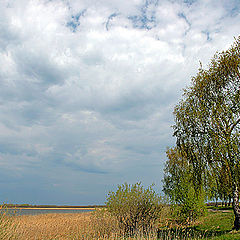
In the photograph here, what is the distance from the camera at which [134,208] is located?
66.2ft

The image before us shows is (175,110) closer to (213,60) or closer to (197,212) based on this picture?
(213,60)

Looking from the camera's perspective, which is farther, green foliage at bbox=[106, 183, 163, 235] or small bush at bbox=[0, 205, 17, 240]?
green foliage at bbox=[106, 183, 163, 235]

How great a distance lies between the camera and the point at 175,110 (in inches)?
822

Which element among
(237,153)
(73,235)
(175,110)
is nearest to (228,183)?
(237,153)

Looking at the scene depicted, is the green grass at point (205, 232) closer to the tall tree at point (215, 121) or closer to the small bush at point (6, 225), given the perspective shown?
the tall tree at point (215, 121)

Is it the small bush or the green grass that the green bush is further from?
the small bush

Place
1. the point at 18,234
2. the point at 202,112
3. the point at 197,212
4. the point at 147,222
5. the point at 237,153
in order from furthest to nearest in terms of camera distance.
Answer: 1. the point at 197,212
2. the point at 147,222
3. the point at 202,112
4. the point at 237,153
5. the point at 18,234

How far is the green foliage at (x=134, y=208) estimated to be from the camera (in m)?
19.8

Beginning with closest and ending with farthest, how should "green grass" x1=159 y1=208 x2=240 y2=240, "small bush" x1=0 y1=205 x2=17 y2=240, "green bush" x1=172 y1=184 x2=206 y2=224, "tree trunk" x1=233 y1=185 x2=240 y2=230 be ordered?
1. "small bush" x1=0 y1=205 x2=17 y2=240
2. "green grass" x1=159 y1=208 x2=240 y2=240
3. "tree trunk" x1=233 y1=185 x2=240 y2=230
4. "green bush" x1=172 y1=184 x2=206 y2=224

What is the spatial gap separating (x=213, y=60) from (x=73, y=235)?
659 inches

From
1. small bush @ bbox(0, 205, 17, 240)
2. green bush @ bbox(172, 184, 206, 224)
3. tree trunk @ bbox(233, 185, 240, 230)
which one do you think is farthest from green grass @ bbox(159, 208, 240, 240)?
small bush @ bbox(0, 205, 17, 240)

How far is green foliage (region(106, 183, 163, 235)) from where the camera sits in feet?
64.8

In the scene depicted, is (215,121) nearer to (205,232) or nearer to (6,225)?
(205,232)

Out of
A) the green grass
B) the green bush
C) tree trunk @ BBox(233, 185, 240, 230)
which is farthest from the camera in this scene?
the green bush
